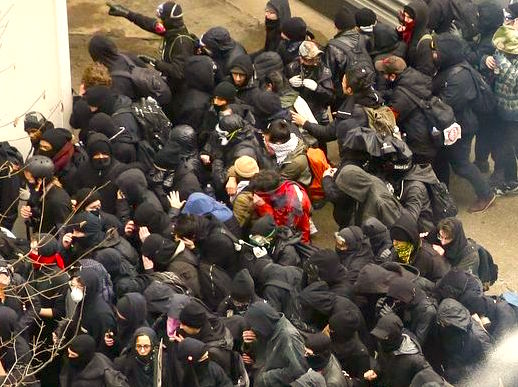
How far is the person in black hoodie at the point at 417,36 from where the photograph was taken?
1353 centimetres

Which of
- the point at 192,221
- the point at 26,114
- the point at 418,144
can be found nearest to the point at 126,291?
the point at 192,221

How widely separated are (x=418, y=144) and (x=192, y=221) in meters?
3.03

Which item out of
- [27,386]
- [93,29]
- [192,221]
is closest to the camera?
[27,386]

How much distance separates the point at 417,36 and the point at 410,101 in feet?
3.25

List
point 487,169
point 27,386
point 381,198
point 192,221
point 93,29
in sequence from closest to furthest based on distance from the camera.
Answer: point 27,386, point 192,221, point 381,198, point 487,169, point 93,29

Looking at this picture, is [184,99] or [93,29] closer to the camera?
[184,99]

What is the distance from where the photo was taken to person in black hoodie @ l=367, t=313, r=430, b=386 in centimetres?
1051

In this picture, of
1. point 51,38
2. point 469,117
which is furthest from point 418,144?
point 51,38

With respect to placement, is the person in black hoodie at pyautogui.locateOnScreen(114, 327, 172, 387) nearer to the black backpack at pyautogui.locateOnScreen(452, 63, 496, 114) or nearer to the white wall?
the white wall

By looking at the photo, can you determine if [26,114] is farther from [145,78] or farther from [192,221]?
[192,221]

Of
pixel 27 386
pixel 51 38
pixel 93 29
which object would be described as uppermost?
pixel 51 38

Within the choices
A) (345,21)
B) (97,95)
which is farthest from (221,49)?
(97,95)

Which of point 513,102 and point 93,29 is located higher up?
point 513,102

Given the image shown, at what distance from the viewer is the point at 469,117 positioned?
13.7 m
